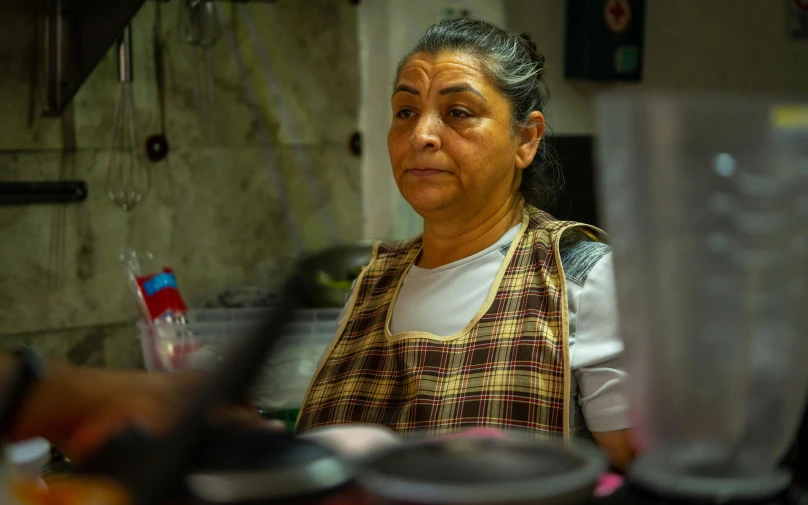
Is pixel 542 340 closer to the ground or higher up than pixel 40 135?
closer to the ground

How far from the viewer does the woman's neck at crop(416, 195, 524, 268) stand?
1583mm

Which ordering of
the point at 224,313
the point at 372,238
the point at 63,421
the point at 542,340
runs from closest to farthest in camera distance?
1. the point at 63,421
2. the point at 542,340
3. the point at 224,313
4. the point at 372,238

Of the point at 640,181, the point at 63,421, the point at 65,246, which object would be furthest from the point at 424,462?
the point at 65,246

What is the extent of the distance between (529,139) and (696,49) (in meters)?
1.56

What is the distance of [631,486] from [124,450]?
13.3 inches

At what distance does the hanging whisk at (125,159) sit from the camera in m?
2.08

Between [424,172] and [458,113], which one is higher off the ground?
[458,113]

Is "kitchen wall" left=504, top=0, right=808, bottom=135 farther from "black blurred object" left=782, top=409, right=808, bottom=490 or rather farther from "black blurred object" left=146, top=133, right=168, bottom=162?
"black blurred object" left=782, top=409, right=808, bottom=490

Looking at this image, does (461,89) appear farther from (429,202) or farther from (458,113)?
(429,202)

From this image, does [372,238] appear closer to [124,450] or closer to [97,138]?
[97,138]

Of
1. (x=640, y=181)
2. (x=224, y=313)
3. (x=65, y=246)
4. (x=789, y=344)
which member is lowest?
(x=224, y=313)

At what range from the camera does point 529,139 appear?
1.63 metres

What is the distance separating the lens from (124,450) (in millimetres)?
546

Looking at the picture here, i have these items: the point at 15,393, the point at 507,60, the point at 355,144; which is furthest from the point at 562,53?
the point at 15,393
